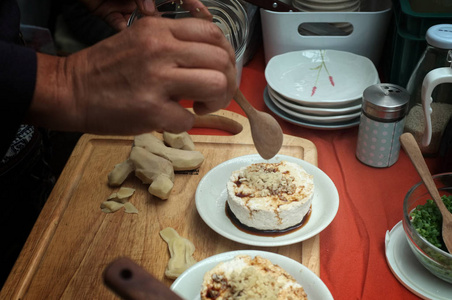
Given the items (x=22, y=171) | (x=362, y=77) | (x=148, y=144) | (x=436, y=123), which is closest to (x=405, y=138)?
(x=436, y=123)

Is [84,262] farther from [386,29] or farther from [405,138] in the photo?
[386,29]

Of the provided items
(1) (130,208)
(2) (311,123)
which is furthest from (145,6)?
(2) (311,123)

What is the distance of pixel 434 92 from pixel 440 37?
201 mm

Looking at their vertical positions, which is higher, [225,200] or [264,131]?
[264,131]

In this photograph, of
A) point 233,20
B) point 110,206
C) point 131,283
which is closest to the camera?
point 131,283

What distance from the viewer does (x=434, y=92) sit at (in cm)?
137

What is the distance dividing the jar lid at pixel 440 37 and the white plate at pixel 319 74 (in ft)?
1.19

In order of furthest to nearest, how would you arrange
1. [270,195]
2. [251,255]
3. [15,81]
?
[270,195] → [251,255] → [15,81]

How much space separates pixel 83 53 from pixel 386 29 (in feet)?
4.31

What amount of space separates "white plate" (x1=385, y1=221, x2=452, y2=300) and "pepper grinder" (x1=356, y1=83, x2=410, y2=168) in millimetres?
279

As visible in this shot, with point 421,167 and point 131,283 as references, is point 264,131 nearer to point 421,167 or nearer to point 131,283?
point 421,167

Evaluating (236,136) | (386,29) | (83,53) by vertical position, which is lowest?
(236,136)

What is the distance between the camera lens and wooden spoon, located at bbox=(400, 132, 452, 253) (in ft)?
3.35

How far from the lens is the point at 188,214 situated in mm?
1271
